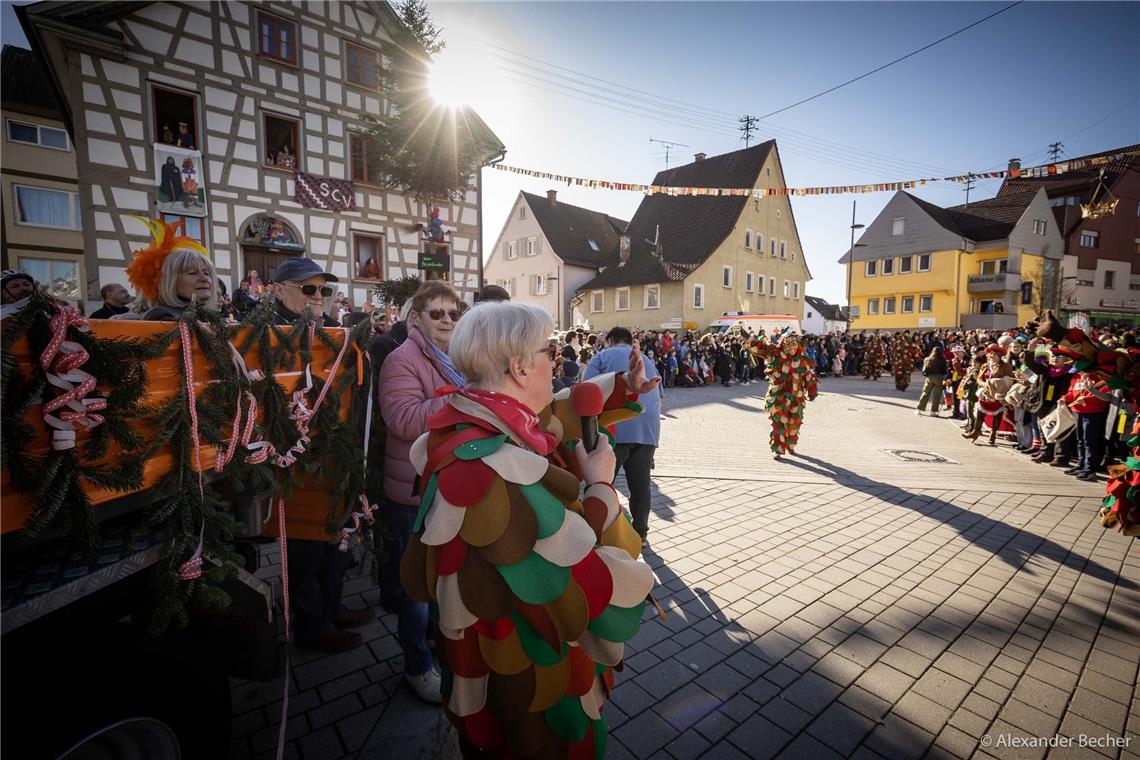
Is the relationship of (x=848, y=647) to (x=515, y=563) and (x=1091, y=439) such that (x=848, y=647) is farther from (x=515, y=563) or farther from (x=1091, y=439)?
(x=1091, y=439)

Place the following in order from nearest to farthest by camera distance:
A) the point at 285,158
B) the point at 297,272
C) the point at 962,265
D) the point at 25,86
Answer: the point at 297,272, the point at 285,158, the point at 25,86, the point at 962,265

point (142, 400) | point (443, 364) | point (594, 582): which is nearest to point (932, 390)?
point (443, 364)

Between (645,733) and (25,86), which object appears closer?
(645,733)

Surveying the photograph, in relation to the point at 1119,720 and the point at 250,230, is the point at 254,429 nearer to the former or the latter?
the point at 1119,720

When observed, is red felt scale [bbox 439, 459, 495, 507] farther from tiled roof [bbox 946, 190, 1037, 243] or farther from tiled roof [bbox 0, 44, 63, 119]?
tiled roof [bbox 946, 190, 1037, 243]

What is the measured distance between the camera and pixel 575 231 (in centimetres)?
3675

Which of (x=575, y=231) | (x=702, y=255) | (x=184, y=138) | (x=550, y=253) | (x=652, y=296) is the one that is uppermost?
(x=575, y=231)

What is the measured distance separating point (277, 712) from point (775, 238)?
A: 39.0 metres

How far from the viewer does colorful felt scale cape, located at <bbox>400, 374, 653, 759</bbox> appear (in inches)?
59.7

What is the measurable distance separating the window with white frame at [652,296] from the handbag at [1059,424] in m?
23.5

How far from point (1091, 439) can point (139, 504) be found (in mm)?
10361

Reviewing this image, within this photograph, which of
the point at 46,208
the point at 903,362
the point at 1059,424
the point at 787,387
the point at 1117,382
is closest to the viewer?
the point at 1117,382

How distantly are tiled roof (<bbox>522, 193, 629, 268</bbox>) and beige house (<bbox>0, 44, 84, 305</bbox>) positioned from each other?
2313cm

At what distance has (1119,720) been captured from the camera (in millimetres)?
2740
